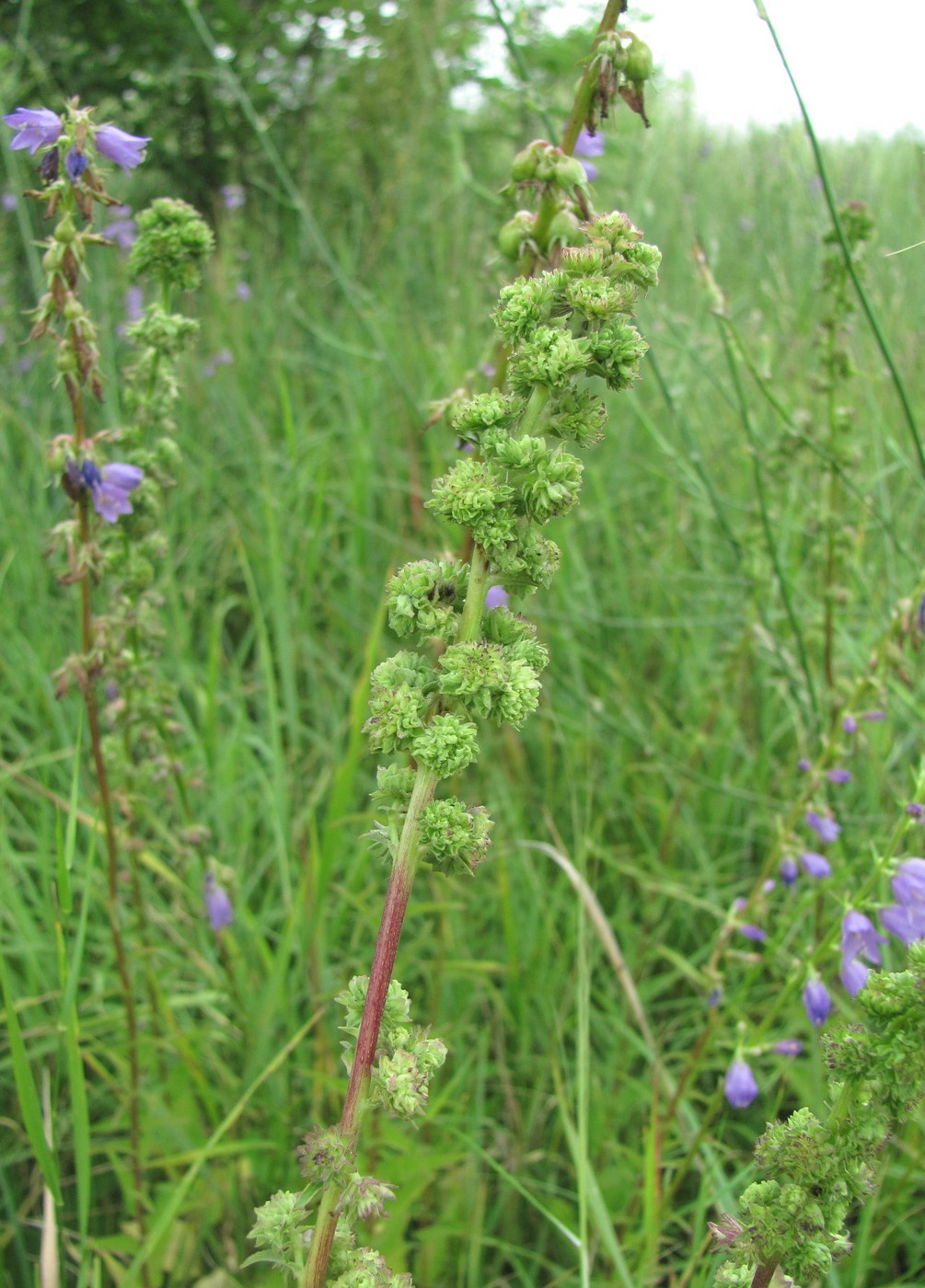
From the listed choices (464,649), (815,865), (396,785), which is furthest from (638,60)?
(815,865)

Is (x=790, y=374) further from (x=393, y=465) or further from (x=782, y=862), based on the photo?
(x=782, y=862)

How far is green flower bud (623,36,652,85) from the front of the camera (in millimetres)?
1220

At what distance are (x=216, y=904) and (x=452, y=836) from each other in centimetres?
136

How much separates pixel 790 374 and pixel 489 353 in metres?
3.33

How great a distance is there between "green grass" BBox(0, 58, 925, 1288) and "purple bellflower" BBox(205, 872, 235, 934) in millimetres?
85

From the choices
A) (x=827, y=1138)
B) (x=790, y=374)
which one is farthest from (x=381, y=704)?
(x=790, y=374)

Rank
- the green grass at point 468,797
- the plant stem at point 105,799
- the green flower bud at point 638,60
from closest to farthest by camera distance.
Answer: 1. the green flower bud at point 638,60
2. the plant stem at point 105,799
3. the green grass at point 468,797

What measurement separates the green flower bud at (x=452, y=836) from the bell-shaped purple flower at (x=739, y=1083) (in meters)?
1.10

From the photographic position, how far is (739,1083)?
5.69ft

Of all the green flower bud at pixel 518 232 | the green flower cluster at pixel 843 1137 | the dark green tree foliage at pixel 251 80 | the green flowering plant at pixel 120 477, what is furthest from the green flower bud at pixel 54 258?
the dark green tree foliage at pixel 251 80

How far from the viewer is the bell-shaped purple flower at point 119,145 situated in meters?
1.53

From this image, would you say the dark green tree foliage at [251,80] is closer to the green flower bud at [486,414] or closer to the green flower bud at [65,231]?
the green flower bud at [65,231]

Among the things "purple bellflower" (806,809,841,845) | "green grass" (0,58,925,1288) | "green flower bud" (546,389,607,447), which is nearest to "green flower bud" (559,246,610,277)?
"green flower bud" (546,389,607,447)

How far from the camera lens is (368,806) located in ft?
8.96
